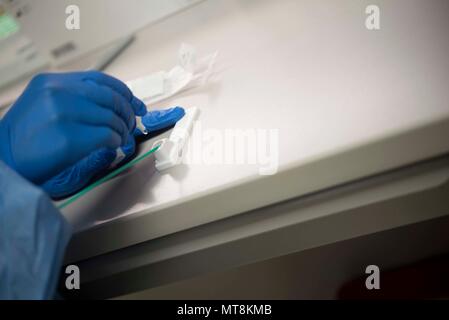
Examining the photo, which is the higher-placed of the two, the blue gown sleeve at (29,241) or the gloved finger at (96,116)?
the gloved finger at (96,116)

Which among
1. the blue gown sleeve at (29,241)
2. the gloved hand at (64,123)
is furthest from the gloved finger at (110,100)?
the blue gown sleeve at (29,241)

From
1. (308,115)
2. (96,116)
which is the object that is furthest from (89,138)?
(308,115)

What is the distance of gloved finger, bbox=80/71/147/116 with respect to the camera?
0.44m

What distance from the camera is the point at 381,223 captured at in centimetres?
37

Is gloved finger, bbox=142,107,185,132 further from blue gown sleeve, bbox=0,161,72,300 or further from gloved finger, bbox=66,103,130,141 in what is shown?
blue gown sleeve, bbox=0,161,72,300

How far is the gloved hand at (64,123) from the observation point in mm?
386

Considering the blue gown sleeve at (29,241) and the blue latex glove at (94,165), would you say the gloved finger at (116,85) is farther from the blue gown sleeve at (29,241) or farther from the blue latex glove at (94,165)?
the blue gown sleeve at (29,241)

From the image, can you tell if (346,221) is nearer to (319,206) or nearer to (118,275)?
(319,206)

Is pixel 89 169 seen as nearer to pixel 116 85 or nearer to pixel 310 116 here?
pixel 116 85

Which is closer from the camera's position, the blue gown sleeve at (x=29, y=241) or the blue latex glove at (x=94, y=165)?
the blue gown sleeve at (x=29, y=241)

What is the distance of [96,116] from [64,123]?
0.03m

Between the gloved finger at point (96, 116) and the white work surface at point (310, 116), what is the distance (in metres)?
0.06

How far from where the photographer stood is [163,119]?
0.49 metres

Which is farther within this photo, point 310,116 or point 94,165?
point 94,165
